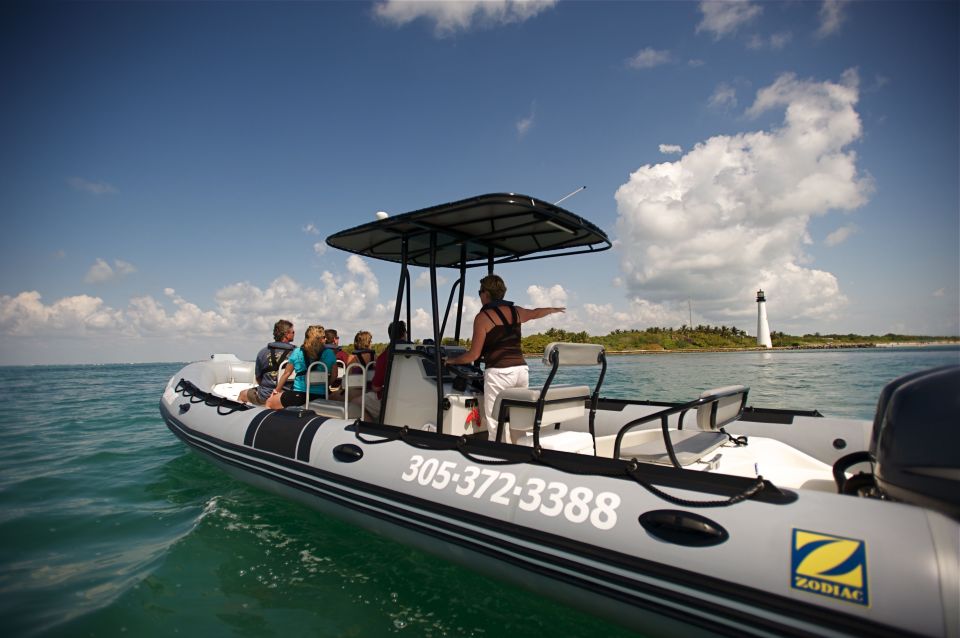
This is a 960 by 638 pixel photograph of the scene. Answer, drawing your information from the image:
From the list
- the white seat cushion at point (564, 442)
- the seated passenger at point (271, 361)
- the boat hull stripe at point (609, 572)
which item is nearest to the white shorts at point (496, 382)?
the white seat cushion at point (564, 442)

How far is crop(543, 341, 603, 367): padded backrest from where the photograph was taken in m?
3.01

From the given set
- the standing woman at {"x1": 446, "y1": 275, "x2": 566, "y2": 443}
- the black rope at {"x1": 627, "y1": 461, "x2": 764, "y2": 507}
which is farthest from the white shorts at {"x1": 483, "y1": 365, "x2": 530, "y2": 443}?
the black rope at {"x1": 627, "y1": 461, "x2": 764, "y2": 507}

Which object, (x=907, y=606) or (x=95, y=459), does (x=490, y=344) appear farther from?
(x=95, y=459)

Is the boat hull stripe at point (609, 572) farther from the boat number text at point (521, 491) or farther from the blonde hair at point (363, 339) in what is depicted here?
the blonde hair at point (363, 339)

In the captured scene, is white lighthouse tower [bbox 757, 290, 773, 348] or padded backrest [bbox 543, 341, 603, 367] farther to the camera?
white lighthouse tower [bbox 757, 290, 773, 348]

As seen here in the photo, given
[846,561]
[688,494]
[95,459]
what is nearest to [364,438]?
[688,494]

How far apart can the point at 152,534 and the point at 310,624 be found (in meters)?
2.28

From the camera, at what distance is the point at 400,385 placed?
419cm

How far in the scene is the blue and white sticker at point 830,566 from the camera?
5.57ft

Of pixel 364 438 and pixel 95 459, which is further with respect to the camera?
pixel 95 459

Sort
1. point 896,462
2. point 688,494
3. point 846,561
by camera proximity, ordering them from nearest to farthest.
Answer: point 846,561, point 896,462, point 688,494

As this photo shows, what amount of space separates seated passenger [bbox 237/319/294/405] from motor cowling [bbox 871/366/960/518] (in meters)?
5.40

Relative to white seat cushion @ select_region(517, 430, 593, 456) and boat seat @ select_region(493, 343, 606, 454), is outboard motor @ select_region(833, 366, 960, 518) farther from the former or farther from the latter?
white seat cushion @ select_region(517, 430, 593, 456)

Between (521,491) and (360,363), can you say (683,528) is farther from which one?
(360,363)
